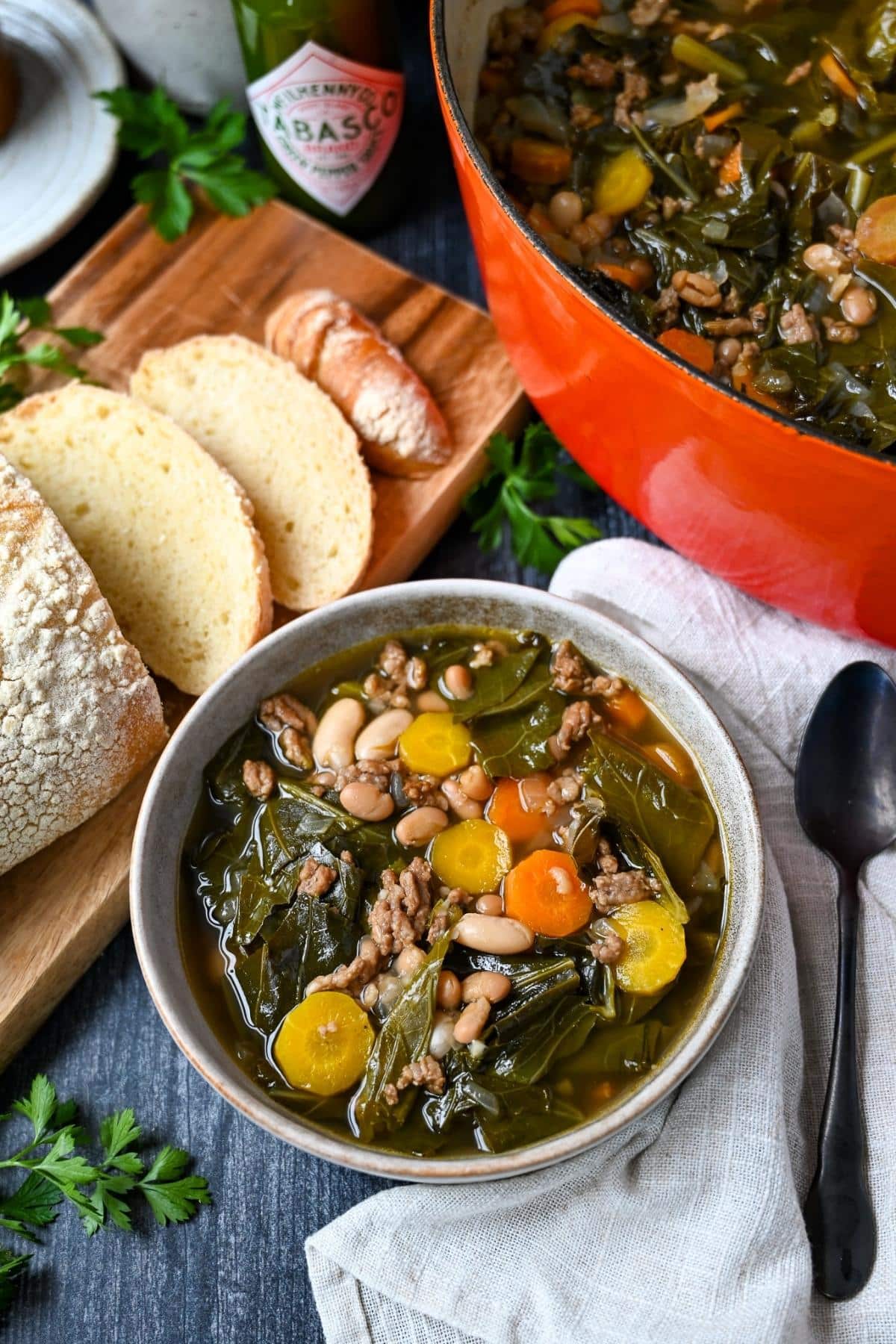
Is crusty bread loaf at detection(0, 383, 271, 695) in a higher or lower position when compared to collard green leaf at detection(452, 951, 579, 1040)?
higher

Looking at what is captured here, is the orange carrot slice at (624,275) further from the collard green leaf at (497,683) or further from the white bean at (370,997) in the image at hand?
the white bean at (370,997)

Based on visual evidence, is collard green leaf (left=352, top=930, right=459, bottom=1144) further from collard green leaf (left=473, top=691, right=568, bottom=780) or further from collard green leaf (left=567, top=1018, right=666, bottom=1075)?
collard green leaf (left=473, top=691, right=568, bottom=780)

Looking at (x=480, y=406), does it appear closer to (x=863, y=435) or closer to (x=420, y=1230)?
(x=863, y=435)

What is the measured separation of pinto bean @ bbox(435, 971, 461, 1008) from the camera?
2.60 metres

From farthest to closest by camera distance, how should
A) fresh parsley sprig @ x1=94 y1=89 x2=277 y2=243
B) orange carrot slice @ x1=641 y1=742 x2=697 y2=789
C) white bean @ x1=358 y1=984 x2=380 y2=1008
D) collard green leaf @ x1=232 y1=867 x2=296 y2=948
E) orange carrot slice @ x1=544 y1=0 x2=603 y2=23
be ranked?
fresh parsley sprig @ x1=94 y1=89 x2=277 y2=243
orange carrot slice @ x1=544 y1=0 x2=603 y2=23
orange carrot slice @ x1=641 y1=742 x2=697 y2=789
collard green leaf @ x1=232 y1=867 x2=296 y2=948
white bean @ x1=358 y1=984 x2=380 y2=1008

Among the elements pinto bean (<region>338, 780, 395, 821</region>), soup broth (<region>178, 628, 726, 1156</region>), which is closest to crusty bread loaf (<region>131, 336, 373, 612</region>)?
soup broth (<region>178, 628, 726, 1156</region>)

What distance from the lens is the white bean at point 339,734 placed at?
2.93 meters

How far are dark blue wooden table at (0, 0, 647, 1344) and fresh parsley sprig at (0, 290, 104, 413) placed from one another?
63.4 inches

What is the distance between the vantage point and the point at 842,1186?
2648 mm

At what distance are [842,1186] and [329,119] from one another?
10.1 ft

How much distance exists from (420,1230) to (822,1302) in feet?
2.76

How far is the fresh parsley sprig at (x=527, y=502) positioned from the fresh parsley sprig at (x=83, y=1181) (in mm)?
Answer: 1773

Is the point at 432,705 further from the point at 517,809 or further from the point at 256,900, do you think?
the point at 256,900

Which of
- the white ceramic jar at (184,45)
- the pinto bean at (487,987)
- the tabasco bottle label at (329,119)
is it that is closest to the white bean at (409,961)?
the pinto bean at (487,987)
